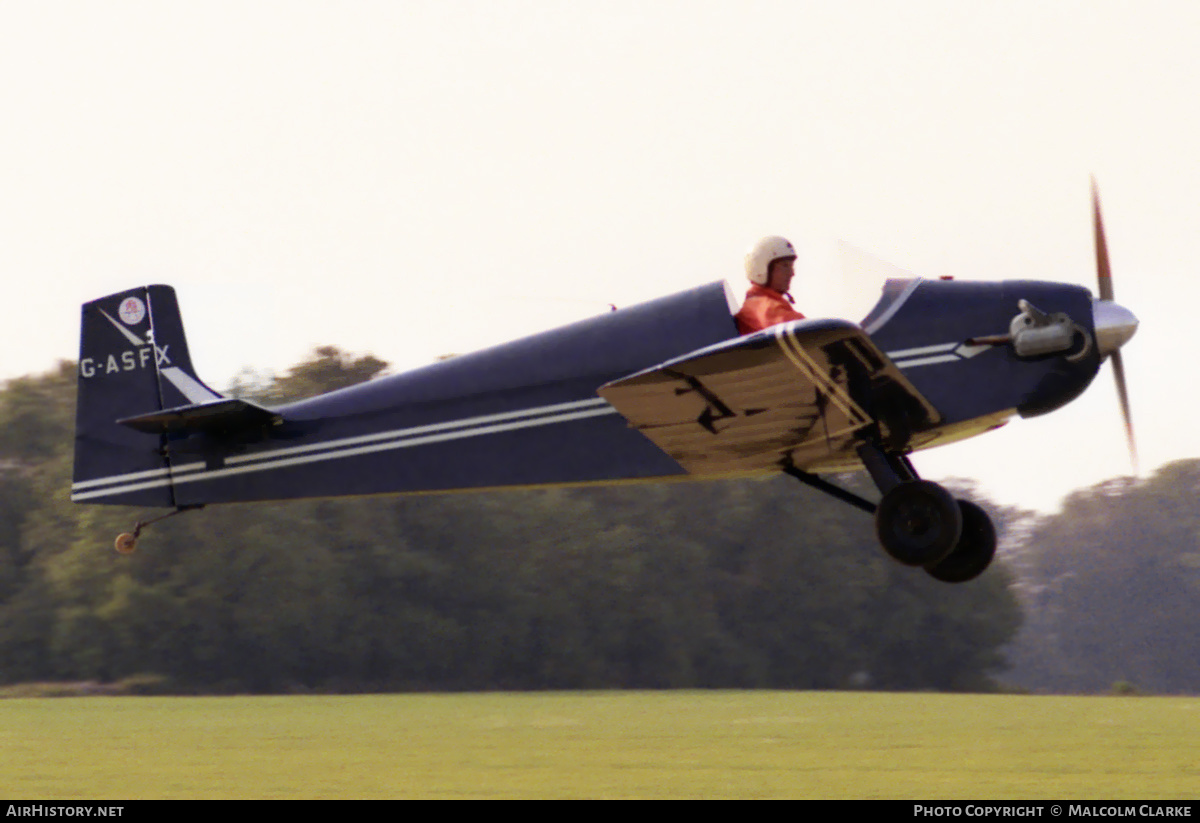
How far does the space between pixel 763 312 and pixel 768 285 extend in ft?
0.79

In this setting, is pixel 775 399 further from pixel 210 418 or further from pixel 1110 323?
pixel 210 418

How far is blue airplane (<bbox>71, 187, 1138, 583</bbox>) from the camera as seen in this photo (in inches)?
309

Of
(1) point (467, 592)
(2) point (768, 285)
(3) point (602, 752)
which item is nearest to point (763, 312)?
(2) point (768, 285)

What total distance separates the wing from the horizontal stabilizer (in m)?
2.71

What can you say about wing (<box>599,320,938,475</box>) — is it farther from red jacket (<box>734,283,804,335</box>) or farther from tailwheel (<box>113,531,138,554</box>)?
tailwheel (<box>113,531,138,554</box>)

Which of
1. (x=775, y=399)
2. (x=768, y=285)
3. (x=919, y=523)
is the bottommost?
(x=919, y=523)

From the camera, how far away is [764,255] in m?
Answer: 8.36

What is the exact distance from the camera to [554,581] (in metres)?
40.9

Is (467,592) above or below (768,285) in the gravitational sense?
below

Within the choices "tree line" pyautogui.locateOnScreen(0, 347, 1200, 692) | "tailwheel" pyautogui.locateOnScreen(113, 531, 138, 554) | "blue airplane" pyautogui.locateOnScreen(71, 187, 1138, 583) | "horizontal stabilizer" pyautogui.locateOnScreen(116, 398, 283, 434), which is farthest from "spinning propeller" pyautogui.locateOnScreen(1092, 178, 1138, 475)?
"tree line" pyautogui.locateOnScreen(0, 347, 1200, 692)


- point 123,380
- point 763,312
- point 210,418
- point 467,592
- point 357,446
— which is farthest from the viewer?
point 467,592
